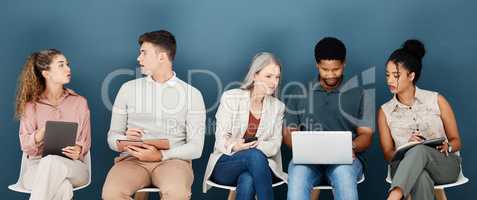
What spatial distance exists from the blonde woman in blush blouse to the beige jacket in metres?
0.79

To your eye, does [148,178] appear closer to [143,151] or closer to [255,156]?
[143,151]

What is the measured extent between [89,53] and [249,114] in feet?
4.68

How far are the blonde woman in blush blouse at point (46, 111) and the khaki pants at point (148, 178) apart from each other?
0.78 feet

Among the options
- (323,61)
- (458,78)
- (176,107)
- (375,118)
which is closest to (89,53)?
(176,107)

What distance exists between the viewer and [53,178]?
3959 millimetres

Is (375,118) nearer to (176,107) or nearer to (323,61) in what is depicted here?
(323,61)

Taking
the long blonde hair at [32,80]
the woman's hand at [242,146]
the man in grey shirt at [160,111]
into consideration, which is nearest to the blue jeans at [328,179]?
the woman's hand at [242,146]

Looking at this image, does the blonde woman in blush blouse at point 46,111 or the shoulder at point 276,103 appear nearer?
the blonde woman in blush blouse at point 46,111

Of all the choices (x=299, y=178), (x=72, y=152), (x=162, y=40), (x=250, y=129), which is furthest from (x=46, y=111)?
(x=299, y=178)

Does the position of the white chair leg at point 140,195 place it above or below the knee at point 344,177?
below

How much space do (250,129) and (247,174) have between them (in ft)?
1.42

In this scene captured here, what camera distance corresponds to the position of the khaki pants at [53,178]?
3.90 meters

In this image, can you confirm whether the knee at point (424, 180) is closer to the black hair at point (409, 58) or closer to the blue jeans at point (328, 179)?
the blue jeans at point (328, 179)

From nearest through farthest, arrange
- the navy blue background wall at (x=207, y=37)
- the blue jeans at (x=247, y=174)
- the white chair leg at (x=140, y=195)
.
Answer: the blue jeans at (x=247, y=174), the white chair leg at (x=140, y=195), the navy blue background wall at (x=207, y=37)
